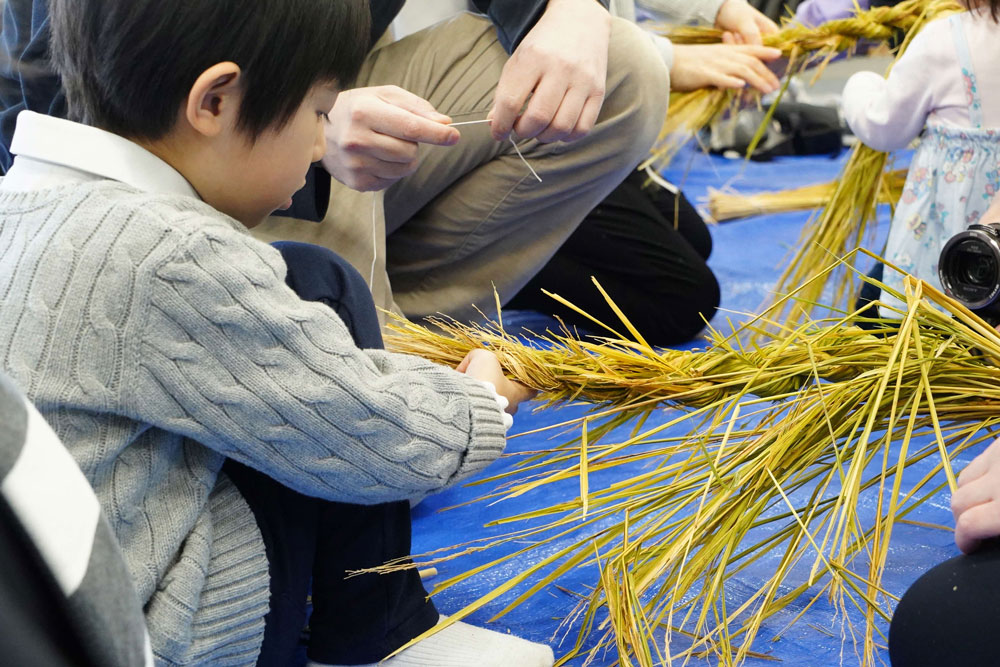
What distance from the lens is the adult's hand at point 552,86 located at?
1.13m

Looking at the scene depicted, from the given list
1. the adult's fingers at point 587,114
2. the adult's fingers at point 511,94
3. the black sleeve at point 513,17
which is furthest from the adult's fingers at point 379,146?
the black sleeve at point 513,17

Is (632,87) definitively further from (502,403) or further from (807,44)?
(502,403)

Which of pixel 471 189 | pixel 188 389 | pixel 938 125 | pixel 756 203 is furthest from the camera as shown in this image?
pixel 756 203

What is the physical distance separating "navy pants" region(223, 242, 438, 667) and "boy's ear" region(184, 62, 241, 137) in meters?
0.14

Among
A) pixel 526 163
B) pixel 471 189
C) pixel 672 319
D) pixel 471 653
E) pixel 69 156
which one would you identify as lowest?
pixel 672 319

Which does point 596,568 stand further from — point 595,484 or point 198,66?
point 198,66

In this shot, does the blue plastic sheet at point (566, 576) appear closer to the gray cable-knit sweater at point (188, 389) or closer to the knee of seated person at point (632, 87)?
the gray cable-knit sweater at point (188, 389)

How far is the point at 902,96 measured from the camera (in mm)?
1572

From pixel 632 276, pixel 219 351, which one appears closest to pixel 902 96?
pixel 632 276

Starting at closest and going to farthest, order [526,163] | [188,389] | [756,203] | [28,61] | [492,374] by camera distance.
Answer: [188,389] < [492,374] < [28,61] < [526,163] < [756,203]

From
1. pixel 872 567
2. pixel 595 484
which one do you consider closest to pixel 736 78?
pixel 595 484

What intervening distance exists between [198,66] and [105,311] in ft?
0.74

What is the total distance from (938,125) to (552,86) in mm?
→ 767

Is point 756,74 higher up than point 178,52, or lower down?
lower down
